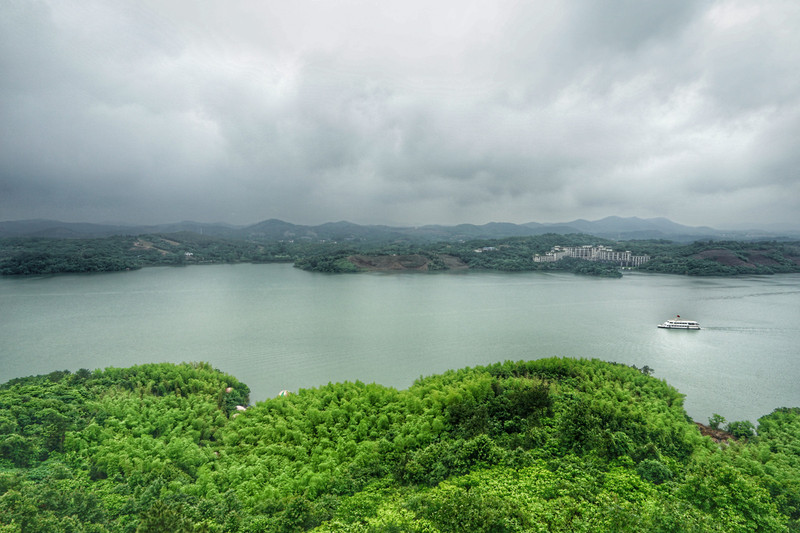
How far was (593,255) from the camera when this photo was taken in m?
55.0

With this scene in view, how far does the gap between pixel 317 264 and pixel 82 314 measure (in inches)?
1110

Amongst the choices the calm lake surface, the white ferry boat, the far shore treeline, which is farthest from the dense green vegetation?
the far shore treeline

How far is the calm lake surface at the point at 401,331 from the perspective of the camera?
40.8 ft

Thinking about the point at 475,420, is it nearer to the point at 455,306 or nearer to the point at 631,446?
the point at 631,446

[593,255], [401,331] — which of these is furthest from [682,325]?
[593,255]

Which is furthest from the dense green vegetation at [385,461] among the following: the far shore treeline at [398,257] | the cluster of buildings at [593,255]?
the cluster of buildings at [593,255]

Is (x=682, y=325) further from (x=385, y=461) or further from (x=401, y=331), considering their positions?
(x=385, y=461)

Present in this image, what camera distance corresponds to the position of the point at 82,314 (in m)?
20.3

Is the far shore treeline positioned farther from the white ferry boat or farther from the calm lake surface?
the white ferry boat

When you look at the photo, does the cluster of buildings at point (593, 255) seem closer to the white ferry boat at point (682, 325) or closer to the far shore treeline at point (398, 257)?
the far shore treeline at point (398, 257)

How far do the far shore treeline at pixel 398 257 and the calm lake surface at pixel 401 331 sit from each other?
28.4 ft

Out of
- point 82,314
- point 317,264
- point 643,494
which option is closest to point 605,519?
point 643,494

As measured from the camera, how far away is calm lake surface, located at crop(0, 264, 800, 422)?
12.4m

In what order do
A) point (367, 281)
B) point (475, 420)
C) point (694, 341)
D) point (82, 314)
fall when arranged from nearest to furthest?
point (475, 420) < point (694, 341) < point (82, 314) < point (367, 281)
